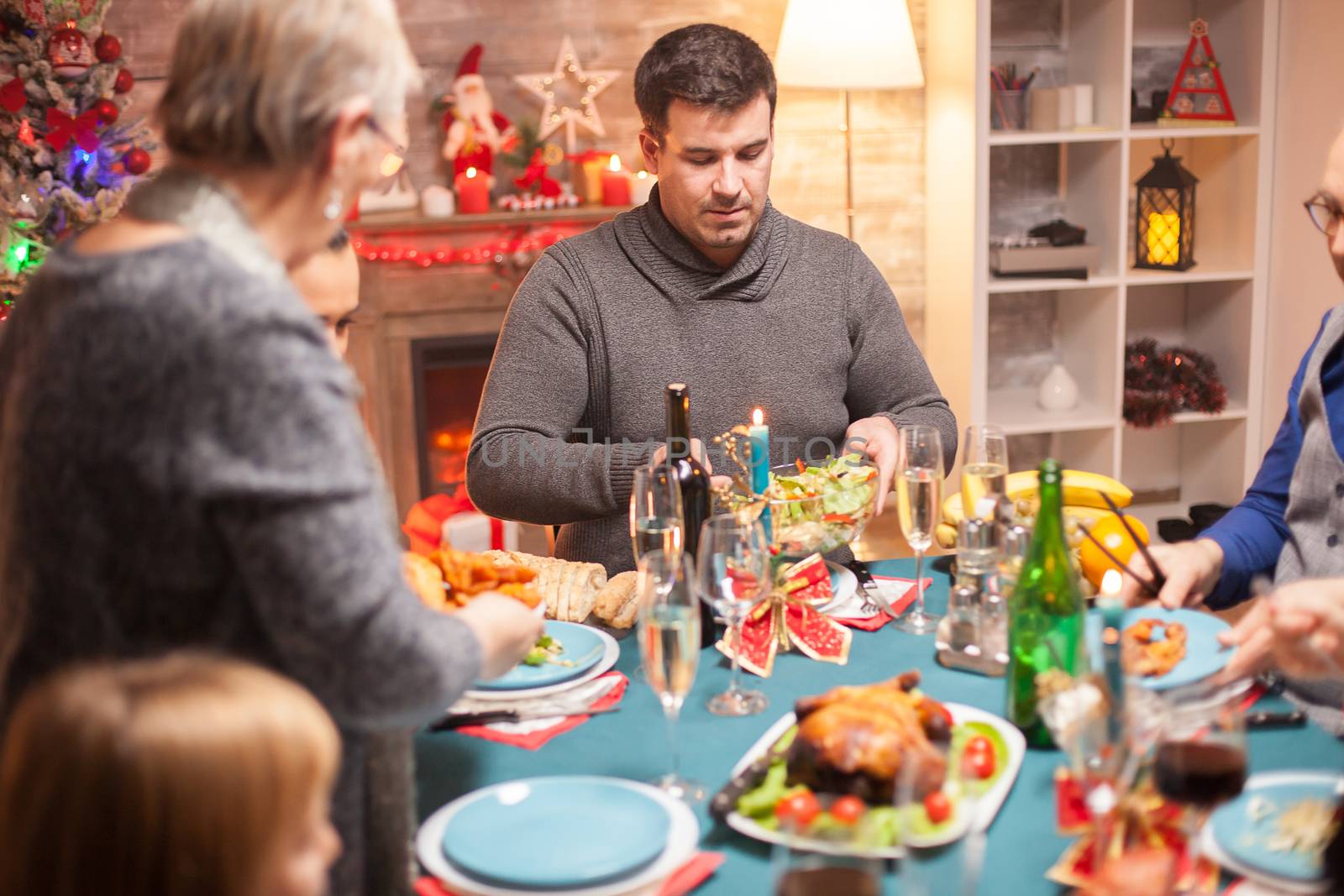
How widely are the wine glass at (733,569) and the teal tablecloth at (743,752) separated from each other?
3.0 inches

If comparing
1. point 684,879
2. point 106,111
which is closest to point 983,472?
point 684,879

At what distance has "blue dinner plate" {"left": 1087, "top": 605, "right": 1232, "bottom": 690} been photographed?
1344mm

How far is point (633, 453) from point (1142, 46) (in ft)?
9.97

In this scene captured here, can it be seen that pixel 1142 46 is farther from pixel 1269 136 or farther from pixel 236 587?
pixel 236 587

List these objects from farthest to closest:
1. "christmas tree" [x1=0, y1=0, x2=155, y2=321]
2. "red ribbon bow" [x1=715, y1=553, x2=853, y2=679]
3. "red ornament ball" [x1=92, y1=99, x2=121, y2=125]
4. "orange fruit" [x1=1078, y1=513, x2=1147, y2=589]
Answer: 1. "red ornament ball" [x1=92, y1=99, x2=121, y2=125]
2. "christmas tree" [x1=0, y1=0, x2=155, y2=321]
3. "orange fruit" [x1=1078, y1=513, x2=1147, y2=589]
4. "red ribbon bow" [x1=715, y1=553, x2=853, y2=679]

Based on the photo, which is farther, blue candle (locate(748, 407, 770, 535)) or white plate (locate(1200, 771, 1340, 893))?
blue candle (locate(748, 407, 770, 535))

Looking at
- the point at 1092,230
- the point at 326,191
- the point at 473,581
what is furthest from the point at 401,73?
the point at 1092,230

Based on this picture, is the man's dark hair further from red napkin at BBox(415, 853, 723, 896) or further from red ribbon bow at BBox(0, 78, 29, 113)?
red ribbon bow at BBox(0, 78, 29, 113)

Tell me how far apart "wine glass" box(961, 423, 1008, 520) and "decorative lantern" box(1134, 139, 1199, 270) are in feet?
8.87

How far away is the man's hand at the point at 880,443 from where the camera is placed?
1.99m

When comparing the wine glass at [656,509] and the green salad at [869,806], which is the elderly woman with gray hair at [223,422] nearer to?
the green salad at [869,806]

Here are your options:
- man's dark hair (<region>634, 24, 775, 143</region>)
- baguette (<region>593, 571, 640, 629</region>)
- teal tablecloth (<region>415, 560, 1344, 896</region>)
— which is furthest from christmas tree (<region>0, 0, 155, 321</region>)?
teal tablecloth (<region>415, 560, 1344, 896</region>)

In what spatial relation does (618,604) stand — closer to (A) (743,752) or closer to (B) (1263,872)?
(A) (743,752)

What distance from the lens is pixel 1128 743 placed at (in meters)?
0.97
